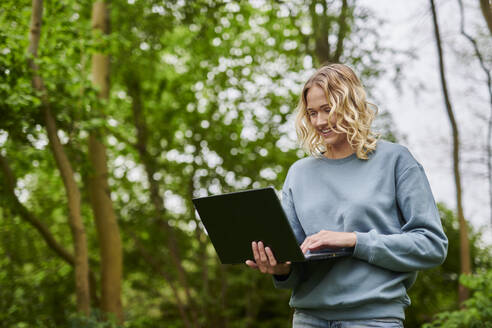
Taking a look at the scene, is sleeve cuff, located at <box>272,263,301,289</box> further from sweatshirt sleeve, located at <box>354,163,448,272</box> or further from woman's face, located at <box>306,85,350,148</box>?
woman's face, located at <box>306,85,350,148</box>

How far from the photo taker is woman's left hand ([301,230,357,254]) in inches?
66.1

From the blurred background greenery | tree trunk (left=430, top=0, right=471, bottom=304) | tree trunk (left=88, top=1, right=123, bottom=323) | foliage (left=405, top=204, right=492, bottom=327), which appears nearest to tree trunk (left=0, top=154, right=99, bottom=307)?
the blurred background greenery

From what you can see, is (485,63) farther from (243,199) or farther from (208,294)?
(243,199)

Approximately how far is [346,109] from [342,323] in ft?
2.50

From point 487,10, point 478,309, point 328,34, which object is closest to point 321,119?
point 487,10

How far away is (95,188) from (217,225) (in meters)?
5.25

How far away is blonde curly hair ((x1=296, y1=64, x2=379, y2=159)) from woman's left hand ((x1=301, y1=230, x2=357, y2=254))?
33 cm

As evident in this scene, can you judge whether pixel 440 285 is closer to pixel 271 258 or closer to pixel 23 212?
pixel 23 212

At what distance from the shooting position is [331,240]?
66.2 inches

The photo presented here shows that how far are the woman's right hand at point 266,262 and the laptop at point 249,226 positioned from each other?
18mm

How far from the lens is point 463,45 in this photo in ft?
21.9

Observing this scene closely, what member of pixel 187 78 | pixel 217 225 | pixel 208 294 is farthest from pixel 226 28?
pixel 217 225

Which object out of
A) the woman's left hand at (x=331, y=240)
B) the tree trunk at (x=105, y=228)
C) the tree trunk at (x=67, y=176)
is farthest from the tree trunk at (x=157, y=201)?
the woman's left hand at (x=331, y=240)

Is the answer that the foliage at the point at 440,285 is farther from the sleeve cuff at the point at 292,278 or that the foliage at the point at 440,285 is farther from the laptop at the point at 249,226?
the laptop at the point at 249,226
